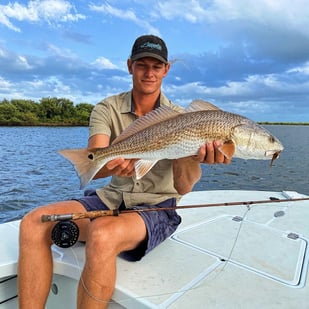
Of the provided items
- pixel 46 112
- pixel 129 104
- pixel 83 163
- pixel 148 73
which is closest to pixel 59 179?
pixel 129 104

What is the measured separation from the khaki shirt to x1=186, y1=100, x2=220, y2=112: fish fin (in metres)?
0.61

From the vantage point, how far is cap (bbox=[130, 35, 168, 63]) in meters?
3.21

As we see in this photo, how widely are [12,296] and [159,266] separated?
1537 millimetres

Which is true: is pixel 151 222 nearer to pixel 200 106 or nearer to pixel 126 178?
pixel 126 178

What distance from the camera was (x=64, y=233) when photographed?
111 inches

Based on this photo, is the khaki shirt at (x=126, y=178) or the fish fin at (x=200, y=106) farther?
the khaki shirt at (x=126, y=178)

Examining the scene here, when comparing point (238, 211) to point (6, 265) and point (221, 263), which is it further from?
point (6, 265)

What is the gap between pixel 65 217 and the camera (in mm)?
2760

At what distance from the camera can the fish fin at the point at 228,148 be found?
2801mm

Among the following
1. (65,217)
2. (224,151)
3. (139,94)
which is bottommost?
(65,217)

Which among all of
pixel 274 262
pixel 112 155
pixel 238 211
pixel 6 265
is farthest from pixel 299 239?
pixel 6 265

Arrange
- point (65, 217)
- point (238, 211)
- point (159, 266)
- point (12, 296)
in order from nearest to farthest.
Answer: point (65, 217) → point (159, 266) → point (12, 296) → point (238, 211)

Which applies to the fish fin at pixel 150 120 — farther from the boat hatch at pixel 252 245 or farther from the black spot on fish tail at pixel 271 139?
the boat hatch at pixel 252 245

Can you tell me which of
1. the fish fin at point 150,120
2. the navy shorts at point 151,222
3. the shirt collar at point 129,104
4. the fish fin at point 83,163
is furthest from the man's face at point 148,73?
the navy shorts at point 151,222
